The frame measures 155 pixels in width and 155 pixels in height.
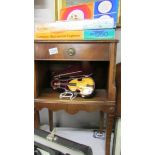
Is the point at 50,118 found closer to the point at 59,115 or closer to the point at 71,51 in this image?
the point at 59,115

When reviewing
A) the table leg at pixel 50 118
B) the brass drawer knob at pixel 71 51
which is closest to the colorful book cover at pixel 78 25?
the brass drawer knob at pixel 71 51

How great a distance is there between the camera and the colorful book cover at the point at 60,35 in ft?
3.37

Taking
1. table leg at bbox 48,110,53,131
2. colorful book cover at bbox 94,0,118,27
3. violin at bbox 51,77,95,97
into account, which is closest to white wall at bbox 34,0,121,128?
table leg at bbox 48,110,53,131

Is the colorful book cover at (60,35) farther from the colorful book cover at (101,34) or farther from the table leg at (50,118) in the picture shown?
the table leg at (50,118)

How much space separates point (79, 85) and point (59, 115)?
1.88ft

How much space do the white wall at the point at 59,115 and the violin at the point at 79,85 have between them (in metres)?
0.46

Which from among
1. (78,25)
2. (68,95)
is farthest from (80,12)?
(68,95)

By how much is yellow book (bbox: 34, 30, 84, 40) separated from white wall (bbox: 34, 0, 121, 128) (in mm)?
430

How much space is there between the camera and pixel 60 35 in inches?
40.9

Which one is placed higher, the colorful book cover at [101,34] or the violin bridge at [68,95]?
the colorful book cover at [101,34]

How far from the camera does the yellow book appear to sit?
3.37ft

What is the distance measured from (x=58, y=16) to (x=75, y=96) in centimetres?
61
